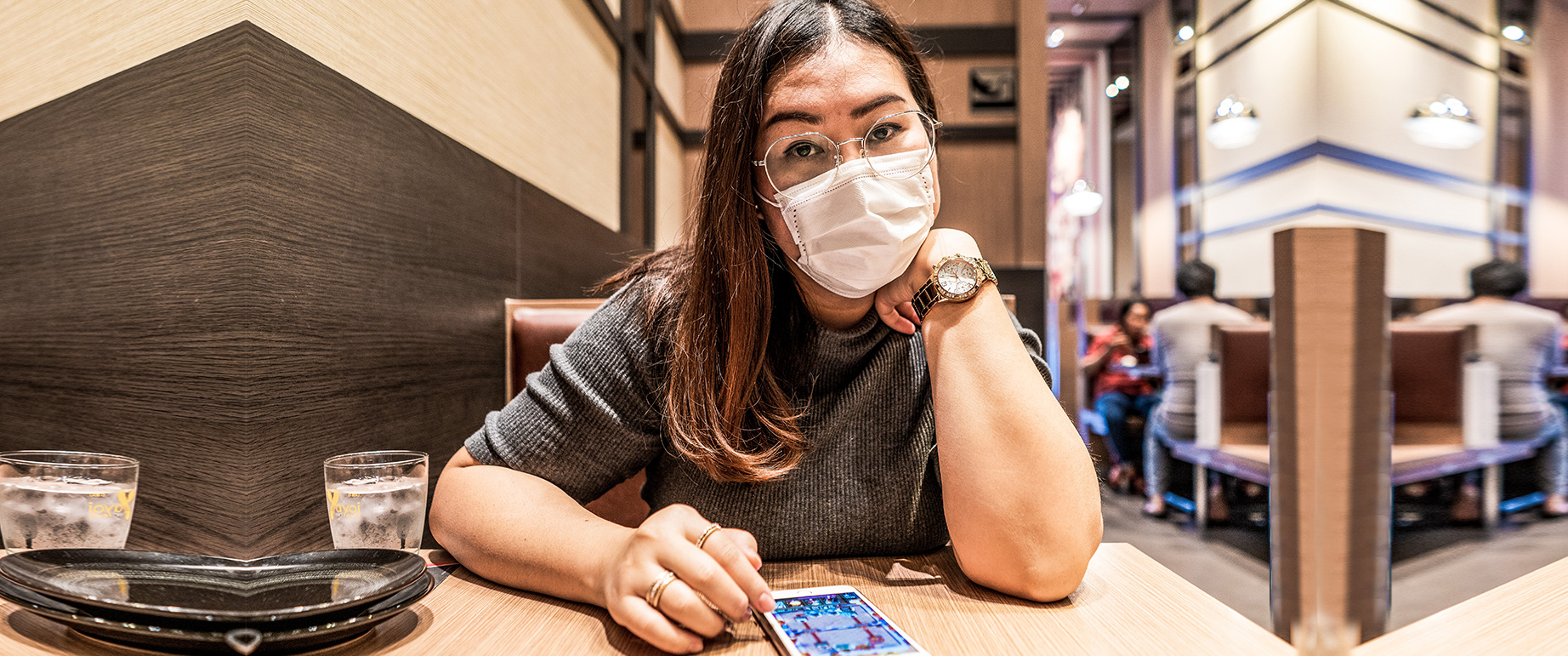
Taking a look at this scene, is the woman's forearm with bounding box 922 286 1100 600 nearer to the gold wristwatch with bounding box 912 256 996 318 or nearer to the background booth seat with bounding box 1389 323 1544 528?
the gold wristwatch with bounding box 912 256 996 318

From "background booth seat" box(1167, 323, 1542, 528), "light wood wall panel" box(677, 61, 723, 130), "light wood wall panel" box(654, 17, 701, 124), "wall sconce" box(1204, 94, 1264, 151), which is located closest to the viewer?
"light wood wall panel" box(654, 17, 701, 124)

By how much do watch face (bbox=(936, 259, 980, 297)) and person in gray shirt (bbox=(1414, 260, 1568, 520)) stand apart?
163 inches

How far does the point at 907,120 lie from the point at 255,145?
76cm

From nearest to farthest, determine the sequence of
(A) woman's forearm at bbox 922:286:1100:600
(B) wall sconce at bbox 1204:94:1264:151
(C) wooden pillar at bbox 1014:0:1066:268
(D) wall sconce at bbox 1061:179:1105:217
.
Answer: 1. (A) woman's forearm at bbox 922:286:1100:600
2. (C) wooden pillar at bbox 1014:0:1066:268
3. (B) wall sconce at bbox 1204:94:1264:151
4. (D) wall sconce at bbox 1061:179:1105:217

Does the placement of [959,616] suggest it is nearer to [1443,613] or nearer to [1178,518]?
[1443,613]

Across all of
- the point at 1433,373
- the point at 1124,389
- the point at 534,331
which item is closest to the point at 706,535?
the point at 534,331

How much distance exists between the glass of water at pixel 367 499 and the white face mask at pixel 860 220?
54 cm

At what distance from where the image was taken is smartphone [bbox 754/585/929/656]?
59 centimetres

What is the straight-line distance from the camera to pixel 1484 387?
3670mm

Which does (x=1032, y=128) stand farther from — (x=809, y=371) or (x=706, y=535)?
(x=706, y=535)

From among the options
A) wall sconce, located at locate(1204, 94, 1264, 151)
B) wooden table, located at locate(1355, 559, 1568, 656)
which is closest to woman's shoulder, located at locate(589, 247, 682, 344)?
wooden table, located at locate(1355, 559, 1568, 656)

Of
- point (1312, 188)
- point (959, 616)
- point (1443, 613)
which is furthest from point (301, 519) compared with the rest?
point (1312, 188)

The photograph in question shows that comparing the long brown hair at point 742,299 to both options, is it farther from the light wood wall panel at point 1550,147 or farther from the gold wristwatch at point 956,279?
the light wood wall panel at point 1550,147

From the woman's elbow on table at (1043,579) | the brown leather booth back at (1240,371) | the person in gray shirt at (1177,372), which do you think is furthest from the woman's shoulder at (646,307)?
the person in gray shirt at (1177,372)
